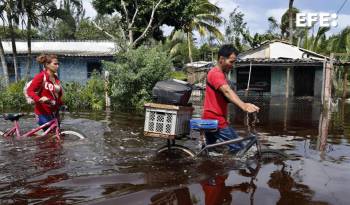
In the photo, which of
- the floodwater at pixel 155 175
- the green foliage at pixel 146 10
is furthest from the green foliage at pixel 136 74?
the floodwater at pixel 155 175

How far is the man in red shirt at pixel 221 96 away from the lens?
5.64m

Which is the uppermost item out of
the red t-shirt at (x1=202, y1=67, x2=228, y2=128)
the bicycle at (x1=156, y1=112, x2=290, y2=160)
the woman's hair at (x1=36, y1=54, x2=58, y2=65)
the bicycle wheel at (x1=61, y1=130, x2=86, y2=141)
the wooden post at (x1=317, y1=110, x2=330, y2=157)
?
the woman's hair at (x1=36, y1=54, x2=58, y2=65)

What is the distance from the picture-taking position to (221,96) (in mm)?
5879

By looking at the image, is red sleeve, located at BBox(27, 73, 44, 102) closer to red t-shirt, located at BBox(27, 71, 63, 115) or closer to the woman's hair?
red t-shirt, located at BBox(27, 71, 63, 115)

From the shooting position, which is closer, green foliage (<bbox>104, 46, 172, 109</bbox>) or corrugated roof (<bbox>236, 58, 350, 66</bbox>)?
green foliage (<bbox>104, 46, 172, 109</bbox>)

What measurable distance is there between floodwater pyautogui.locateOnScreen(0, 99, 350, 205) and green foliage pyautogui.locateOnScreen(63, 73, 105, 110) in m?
8.89

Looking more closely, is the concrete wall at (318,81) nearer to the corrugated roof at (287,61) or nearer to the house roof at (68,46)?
the corrugated roof at (287,61)

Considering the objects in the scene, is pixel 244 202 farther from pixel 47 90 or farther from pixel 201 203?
pixel 47 90

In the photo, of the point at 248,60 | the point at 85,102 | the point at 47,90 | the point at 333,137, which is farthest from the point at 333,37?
the point at 47,90

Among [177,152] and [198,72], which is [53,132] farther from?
[198,72]

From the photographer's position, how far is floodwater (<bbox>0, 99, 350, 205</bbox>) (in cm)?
504

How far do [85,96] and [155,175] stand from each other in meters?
13.0

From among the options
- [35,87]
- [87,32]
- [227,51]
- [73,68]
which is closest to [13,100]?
[73,68]

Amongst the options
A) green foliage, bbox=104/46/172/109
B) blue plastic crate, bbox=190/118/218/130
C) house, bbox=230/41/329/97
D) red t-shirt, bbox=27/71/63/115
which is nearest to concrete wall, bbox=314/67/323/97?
house, bbox=230/41/329/97
